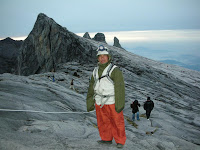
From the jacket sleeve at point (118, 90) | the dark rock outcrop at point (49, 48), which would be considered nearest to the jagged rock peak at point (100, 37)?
the dark rock outcrop at point (49, 48)

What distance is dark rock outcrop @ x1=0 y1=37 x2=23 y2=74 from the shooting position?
8061 cm

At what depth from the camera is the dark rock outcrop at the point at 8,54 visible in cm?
8061

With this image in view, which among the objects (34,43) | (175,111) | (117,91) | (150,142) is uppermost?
(34,43)

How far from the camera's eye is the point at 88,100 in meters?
6.36

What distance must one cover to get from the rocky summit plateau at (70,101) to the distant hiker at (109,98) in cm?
51

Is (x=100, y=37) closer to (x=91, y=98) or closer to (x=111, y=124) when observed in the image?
(x=91, y=98)

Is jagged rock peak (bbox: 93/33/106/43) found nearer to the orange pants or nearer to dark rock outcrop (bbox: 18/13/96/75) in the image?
dark rock outcrop (bbox: 18/13/96/75)

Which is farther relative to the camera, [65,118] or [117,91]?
[65,118]

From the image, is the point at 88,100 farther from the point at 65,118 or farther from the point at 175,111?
the point at 175,111

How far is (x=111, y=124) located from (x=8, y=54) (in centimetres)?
9770

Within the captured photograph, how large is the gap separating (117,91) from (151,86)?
106ft

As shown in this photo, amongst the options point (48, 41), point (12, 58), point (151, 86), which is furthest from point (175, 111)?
point (12, 58)

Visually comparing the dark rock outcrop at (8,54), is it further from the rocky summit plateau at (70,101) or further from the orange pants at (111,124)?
the orange pants at (111,124)

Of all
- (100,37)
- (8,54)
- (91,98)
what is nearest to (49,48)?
(91,98)
